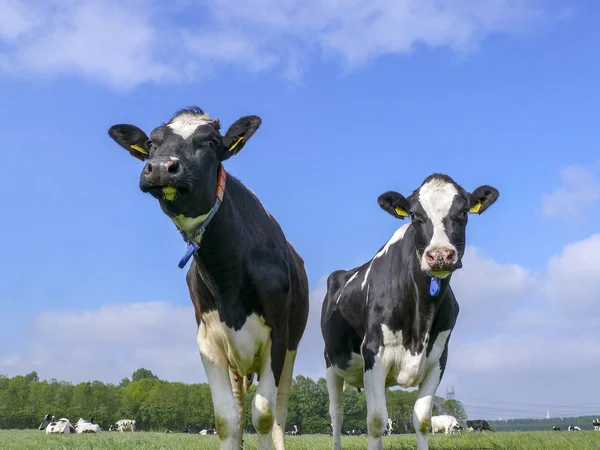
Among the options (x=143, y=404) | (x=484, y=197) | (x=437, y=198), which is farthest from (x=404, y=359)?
(x=143, y=404)

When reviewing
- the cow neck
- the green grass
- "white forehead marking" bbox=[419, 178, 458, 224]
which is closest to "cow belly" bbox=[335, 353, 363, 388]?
the green grass

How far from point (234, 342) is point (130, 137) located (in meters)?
2.59

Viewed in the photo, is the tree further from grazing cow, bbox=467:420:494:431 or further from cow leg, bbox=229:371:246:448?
cow leg, bbox=229:371:246:448

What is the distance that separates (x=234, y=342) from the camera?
7.02 m

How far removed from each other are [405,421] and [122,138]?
90409mm

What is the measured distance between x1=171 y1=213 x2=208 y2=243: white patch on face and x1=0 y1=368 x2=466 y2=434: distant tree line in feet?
259

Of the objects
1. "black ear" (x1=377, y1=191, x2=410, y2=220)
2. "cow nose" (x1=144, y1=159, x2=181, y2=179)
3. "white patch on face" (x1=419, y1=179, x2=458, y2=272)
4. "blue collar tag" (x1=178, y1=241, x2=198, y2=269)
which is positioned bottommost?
"blue collar tag" (x1=178, y1=241, x2=198, y2=269)

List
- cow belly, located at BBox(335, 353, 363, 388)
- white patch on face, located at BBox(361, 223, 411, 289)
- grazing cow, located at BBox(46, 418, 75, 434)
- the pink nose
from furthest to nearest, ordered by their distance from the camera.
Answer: grazing cow, located at BBox(46, 418, 75, 434) → cow belly, located at BBox(335, 353, 363, 388) → white patch on face, located at BBox(361, 223, 411, 289) → the pink nose

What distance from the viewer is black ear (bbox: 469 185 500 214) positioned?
9.36 m

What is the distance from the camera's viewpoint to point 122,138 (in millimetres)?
7199

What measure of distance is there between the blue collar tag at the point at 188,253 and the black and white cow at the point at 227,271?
0.01m

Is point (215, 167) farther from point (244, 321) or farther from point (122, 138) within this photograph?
point (244, 321)

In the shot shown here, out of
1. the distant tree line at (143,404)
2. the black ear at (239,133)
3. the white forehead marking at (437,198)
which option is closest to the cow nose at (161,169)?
the black ear at (239,133)

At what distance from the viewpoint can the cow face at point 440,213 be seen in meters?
8.05
